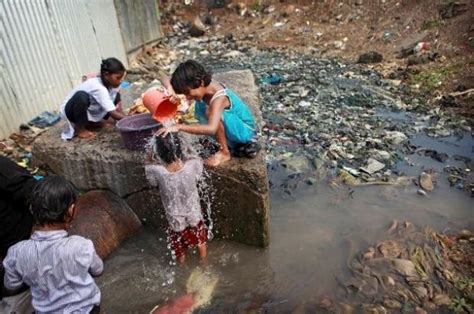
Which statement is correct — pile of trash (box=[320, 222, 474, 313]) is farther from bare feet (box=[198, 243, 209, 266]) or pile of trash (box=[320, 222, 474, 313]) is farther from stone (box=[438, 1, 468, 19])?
stone (box=[438, 1, 468, 19])

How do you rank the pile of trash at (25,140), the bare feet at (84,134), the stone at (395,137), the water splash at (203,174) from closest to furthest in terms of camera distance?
the water splash at (203,174), the bare feet at (84,134), the pile of trash at (25,140), the stone at (395,137)

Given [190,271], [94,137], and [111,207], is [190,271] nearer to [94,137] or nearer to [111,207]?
[111,207]

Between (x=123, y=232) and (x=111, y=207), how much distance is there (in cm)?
27

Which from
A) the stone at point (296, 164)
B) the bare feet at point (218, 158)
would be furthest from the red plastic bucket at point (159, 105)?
the stone at point (296, 164)

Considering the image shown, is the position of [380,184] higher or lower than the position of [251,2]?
lower

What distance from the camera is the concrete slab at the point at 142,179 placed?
3.23m

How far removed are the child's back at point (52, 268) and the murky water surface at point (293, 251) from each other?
1.10 meters

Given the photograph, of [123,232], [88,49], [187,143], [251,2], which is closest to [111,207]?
[123,232]

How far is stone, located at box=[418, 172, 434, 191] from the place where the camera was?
4504 millimetres

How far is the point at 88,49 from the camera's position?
728cm

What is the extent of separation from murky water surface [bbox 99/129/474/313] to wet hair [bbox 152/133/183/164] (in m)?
1.08

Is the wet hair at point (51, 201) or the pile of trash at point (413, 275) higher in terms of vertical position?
the wet hair at point (51, 201)

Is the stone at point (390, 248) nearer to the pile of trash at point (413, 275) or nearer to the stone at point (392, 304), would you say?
the pile of trash at point (413, 275)

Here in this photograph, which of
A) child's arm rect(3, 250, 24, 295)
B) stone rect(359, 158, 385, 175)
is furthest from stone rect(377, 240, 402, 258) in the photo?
child's arm rect(3, 250, 24, 295)
